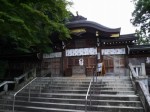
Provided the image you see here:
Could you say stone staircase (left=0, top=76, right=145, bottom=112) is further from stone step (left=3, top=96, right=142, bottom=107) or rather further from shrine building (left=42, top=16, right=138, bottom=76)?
shrine building (left=42, top=16, right=138, bottom=76)

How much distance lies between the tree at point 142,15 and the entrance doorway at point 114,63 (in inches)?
526

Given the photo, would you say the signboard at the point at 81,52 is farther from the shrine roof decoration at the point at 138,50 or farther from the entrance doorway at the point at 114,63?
the shrine roof decoration at the point at 138,50

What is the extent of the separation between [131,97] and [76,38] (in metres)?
9.95

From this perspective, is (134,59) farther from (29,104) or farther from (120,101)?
(29,104)

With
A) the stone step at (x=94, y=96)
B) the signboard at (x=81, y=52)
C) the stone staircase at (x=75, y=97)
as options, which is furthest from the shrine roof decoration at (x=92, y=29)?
the stone step at (x=94, y=96)

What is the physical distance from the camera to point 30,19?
973 cm

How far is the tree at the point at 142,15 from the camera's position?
27.3 metres

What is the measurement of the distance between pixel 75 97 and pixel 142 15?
23.6 metres

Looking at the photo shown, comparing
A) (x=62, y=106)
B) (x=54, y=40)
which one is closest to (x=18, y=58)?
(x=54, y=40)

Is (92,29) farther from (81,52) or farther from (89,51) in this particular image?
(81,52)

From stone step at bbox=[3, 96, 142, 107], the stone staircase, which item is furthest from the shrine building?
stone step at bbox=[3, 96, 142, 107]

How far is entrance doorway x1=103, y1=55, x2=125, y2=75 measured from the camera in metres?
16.7

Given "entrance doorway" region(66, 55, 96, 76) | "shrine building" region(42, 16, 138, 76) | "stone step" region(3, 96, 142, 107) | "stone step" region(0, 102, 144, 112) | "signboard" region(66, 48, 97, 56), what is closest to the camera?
"stone step" region(0, 102, 144, 112)

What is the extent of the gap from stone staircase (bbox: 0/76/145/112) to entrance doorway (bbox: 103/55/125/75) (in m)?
4.43
